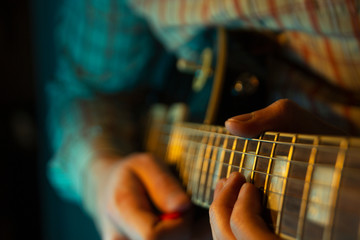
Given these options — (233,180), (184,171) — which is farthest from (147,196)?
(233,180)

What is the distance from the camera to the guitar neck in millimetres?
193

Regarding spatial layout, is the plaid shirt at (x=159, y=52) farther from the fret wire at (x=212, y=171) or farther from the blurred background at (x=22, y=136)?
the blurred background at (x=22, y=136)

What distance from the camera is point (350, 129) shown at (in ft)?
1.34

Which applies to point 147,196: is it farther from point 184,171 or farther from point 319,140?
point 319,140

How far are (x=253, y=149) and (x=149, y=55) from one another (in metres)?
0.59

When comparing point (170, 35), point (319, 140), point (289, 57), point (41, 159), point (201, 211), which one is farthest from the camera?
point (41, 159)

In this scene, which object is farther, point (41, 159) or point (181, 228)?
point (41, 159)

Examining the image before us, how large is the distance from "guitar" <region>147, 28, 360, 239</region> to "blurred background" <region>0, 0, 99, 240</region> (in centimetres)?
94

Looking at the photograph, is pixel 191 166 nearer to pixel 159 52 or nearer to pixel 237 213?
pixel 237 213

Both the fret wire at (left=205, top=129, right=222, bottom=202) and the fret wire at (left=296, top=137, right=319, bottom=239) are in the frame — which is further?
the fret wire at (left=205, top=129, right=222, bottom=202)

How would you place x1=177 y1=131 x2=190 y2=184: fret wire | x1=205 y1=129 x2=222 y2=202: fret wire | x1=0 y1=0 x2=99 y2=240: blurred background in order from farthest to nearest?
x1=0 y1=0 x2=99 y2=240: blurred background
x1=177 y1=131 x2=190 y2=184: fret wire
x1=205 y1=129 x2=222 y2=202: fret wire

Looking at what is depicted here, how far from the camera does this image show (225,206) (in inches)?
10.7

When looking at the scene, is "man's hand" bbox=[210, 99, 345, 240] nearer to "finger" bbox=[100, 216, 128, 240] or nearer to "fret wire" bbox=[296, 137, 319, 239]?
"fret wire" bbox=[296, 137, 319, 239]

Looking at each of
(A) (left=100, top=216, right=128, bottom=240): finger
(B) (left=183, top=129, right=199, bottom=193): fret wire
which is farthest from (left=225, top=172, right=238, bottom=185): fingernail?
(A) (left=100, top=216, right=128, bottom=240): finger
